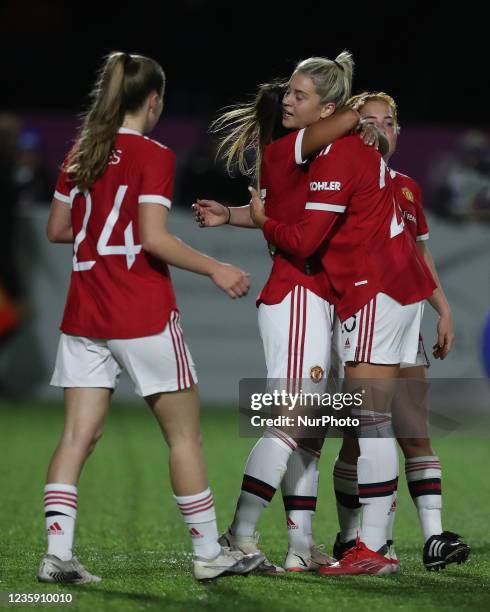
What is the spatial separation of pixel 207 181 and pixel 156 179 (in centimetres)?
868

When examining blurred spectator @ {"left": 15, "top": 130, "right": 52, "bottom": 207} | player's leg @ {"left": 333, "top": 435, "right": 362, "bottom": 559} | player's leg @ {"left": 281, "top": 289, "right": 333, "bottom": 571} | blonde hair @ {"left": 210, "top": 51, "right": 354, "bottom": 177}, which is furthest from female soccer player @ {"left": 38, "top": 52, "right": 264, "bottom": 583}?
blurred spectator @ {"left": 15, "top": 130, "right": 52, "bottom": 207}

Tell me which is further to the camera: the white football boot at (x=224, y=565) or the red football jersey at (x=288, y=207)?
the red football jersey at (x=288, y=207)

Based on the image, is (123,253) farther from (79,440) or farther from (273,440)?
(273,440)

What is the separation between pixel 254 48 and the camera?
51.7 feet

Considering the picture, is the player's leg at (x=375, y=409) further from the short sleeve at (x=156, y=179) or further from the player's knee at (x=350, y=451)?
the short sleeve at (x=156, y=179)

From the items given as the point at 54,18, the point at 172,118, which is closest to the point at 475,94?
the point at 172,118

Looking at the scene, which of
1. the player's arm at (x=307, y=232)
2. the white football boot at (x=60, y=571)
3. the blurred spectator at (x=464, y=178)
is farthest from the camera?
the blurred spectator at (x=464, y=178)

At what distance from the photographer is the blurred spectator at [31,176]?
43.0 feet

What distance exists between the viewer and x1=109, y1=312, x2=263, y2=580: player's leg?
14.5 feet

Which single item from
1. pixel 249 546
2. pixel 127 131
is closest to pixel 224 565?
pixel 249 546

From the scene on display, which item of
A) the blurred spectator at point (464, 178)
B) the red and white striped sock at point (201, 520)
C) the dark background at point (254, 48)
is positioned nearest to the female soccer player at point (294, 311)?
the red and white striped sock at point (201, 520)

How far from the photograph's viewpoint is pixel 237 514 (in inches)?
196

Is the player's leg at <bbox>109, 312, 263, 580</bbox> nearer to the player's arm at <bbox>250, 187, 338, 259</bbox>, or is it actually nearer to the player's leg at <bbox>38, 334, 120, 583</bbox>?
the player's leg at <bbox>38, 334, 120, 583</bbox>

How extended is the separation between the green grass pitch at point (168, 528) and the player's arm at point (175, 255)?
1.09 meters
